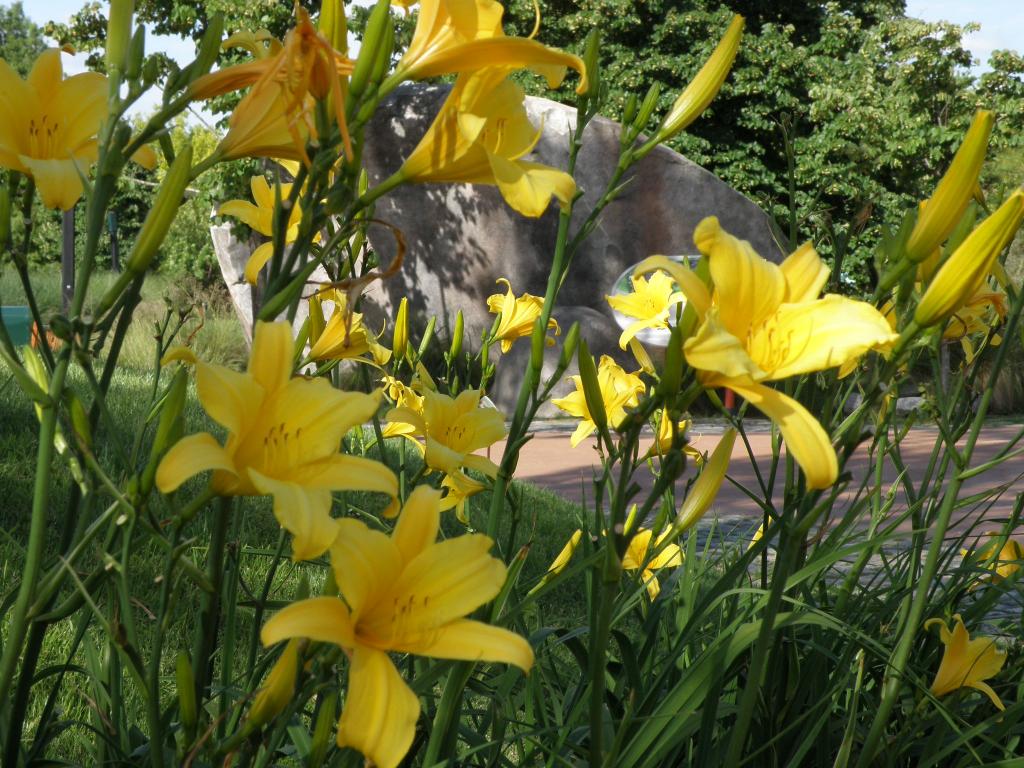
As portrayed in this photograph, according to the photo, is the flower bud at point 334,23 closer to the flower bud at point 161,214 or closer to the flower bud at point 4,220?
→ the flower bud at point 161,214

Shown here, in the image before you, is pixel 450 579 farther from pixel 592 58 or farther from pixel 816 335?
pixel 592 58

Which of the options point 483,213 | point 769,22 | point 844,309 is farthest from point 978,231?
point 769,22

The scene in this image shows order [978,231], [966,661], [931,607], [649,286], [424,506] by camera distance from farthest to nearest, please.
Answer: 1. [649,286]
2. [931,607]
3. [966,661]
4. [978,231]
5. [424,506]

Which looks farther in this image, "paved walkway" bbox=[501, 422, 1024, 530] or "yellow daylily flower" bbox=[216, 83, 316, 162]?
"paved walkway" bbox=[501, 422, 1024, 530]

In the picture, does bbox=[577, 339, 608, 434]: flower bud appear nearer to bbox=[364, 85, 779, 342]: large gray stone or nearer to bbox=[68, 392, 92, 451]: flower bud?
bbox=[68, 392, 92, 451]: flower bud

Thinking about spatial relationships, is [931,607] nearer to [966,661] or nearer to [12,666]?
[966,661]

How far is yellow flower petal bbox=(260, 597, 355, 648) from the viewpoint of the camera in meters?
0.64

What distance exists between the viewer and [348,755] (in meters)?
0.91

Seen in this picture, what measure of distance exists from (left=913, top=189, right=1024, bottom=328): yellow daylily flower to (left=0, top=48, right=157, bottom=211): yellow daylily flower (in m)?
0.75

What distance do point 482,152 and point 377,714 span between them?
1.44ft

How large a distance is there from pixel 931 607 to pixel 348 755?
1077mm

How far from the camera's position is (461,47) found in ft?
2.54

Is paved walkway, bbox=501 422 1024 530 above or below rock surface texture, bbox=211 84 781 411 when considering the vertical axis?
below

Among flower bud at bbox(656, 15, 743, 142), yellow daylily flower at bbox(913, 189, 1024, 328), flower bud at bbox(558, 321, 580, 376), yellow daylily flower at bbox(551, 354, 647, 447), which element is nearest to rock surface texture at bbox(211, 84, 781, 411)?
yellow daylily flower at bbox(551, 354, 647, 447)
